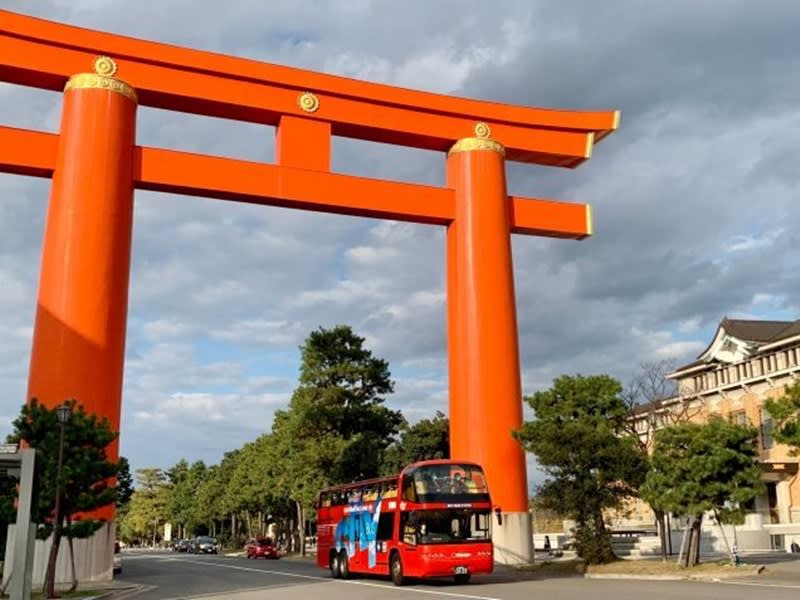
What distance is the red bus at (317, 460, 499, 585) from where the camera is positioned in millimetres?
21609

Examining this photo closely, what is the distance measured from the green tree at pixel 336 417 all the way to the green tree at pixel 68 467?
76.2ft

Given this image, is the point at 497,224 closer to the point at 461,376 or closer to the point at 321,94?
the point at 461,376

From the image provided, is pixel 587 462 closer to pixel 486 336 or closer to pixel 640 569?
pixel 640 569

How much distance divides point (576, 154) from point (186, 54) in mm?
14562

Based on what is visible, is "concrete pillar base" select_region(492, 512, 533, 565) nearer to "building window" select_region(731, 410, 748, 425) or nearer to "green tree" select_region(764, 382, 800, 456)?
"green tree" select_region(764, 382, 800, 456)

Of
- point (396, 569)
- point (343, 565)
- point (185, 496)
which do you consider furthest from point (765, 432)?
point (185, 496)

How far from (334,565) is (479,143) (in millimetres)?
15619

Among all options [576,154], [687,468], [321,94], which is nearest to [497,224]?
[576,154]

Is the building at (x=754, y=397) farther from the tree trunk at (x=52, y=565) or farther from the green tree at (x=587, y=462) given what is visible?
the tree trunk at (x=52, y=565)

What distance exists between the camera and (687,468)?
2395cm

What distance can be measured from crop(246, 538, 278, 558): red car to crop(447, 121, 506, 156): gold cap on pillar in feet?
98.6

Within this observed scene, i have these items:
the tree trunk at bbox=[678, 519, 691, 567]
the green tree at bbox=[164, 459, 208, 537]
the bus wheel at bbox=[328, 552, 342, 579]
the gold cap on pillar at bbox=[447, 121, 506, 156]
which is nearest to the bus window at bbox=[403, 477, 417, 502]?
the bus wheel at bbox=[328, 552, 342, 579]

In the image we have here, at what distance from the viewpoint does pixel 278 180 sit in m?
28.0

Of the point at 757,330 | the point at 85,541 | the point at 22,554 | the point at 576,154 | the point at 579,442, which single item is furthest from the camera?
the point at 757,330
